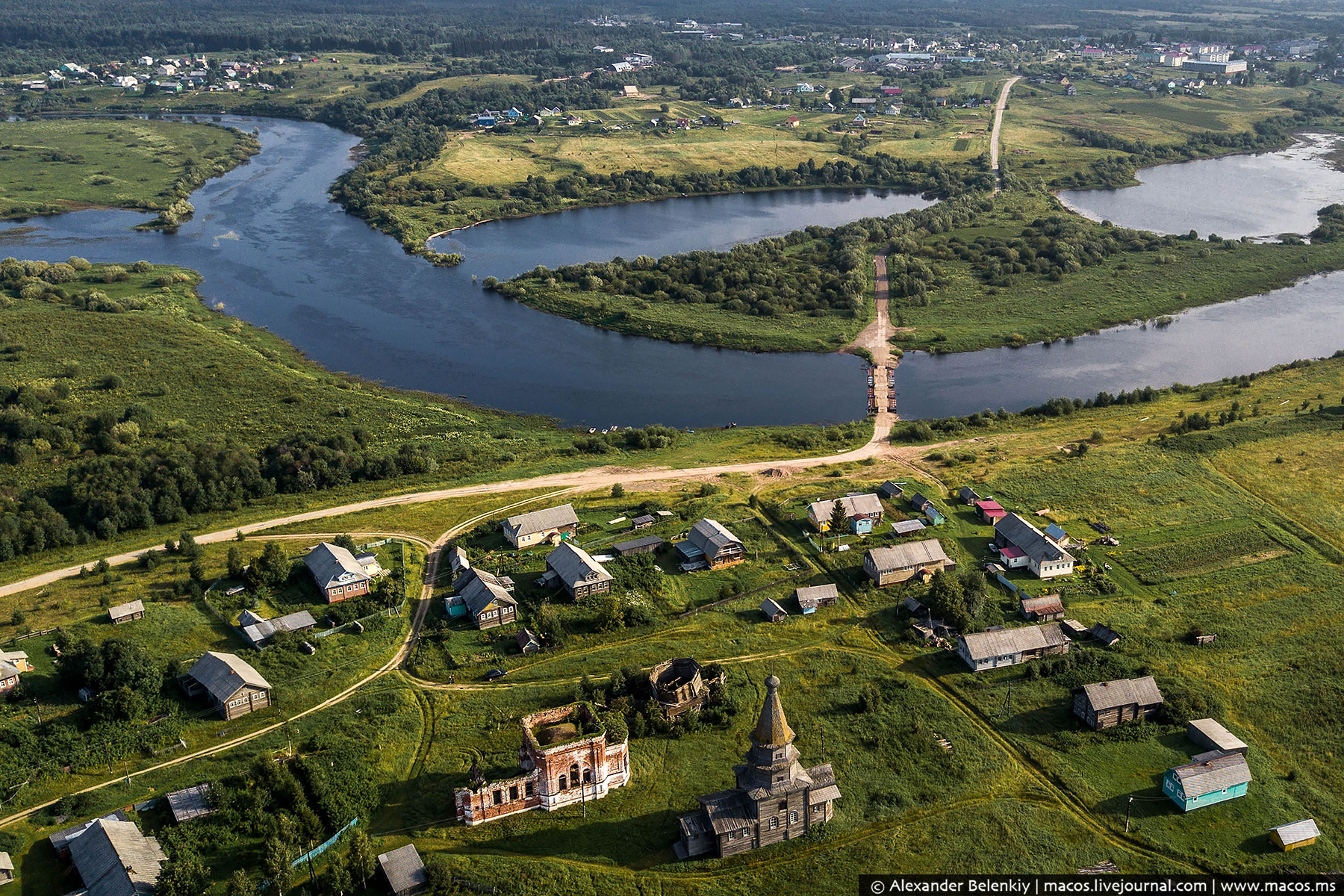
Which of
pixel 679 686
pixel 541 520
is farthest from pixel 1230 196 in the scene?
pixel 679 686

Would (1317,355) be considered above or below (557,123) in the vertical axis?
below

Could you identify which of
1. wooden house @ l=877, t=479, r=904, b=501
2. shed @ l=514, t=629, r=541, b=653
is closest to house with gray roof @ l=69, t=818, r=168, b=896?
shed @ l=514, t=629, r=541, b=653

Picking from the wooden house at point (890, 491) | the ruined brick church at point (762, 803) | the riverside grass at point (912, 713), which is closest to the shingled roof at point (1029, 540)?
the riverside grass at point (912, 713)

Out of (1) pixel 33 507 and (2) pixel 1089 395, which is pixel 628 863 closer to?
(1) pixel 33 507

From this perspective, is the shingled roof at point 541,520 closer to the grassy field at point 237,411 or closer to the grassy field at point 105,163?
the grassy field at point 237,411

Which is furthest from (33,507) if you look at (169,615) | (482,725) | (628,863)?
(628,863)

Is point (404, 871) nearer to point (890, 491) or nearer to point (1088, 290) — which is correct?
point (890, 491)
